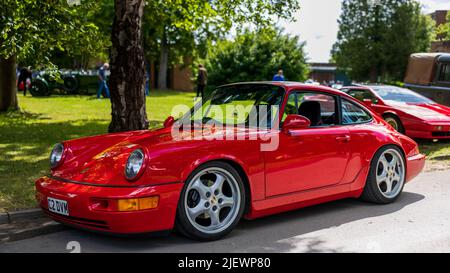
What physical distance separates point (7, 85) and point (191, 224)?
43.9ft

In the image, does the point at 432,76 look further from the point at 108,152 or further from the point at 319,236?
the point at 108,152

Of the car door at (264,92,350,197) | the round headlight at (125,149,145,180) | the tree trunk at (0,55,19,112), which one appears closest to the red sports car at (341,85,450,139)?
the car door at (264,92,350,197)

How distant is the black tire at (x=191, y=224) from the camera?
433 cm

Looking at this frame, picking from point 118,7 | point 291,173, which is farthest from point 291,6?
point 291,173

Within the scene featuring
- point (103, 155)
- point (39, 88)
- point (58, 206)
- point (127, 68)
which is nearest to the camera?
point (58, 206)

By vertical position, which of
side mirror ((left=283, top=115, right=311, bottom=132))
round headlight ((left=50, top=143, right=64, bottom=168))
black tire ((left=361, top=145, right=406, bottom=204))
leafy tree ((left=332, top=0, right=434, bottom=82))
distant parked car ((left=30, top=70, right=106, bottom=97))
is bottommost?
black tire ((left=361, top=145, right=406, bottom=204))

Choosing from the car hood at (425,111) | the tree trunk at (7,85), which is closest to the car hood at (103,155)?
the car hood at (425,111)

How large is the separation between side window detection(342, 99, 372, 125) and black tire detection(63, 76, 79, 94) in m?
23.1

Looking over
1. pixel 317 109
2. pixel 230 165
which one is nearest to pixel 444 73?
pixel 317 109

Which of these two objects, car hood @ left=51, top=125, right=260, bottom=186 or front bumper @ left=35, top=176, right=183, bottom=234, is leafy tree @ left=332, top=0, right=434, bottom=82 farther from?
front bumper @ left=35, top=176, right=183, bottom=234

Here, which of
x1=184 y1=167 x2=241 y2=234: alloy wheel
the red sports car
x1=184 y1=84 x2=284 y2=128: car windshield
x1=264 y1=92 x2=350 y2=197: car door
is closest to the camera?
x1=184 y1=167 x2=241 y2=234: alloy wheel

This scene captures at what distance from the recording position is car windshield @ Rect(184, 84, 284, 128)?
522 centimetres

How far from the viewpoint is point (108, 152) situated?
15.5 ft

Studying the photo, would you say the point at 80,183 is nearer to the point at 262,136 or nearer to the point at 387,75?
the point at 262,136
